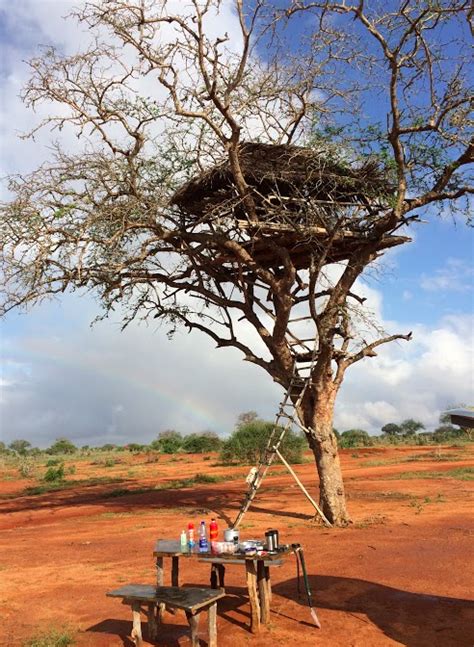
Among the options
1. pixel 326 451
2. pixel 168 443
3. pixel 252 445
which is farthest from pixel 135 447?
pixel 326 451

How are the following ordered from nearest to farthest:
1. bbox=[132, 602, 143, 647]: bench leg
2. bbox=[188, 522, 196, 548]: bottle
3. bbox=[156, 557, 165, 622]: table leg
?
bbox=[132, 602, 143, 647]: bench leg → bbox=[156, 557, 165, 622]: table leg → bbox=[188, 522, 196, 548]: bottle

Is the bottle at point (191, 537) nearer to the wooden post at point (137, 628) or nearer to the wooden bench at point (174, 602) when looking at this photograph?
the wooden bench at point (174, 602)

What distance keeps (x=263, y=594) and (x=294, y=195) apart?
8.36 m

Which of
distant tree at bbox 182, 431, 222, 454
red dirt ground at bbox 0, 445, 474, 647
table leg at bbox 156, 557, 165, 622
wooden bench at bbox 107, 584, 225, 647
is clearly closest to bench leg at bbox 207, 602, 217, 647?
wooden bench at bbox 107, 584, 225, 647

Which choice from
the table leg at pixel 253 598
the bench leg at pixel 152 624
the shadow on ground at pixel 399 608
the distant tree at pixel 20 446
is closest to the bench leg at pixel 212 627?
the table leg at pixel 253 598

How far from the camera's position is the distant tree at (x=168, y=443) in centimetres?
4933

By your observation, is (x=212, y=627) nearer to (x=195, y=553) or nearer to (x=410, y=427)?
(x=195, y=553)

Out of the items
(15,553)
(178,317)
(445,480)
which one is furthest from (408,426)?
(15,553)

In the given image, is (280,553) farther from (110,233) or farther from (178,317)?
(178,317)

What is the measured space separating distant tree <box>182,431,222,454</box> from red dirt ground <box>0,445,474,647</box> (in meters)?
27.5

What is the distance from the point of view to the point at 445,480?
65.4 feet

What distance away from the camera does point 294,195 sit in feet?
41.9

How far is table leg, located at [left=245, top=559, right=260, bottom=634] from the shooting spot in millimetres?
6219

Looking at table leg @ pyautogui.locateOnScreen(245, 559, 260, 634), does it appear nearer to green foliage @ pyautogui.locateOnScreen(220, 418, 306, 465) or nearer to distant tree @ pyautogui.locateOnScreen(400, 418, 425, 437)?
green foliage @ pyautogui.locateOnScreen(220, 418, 306, 465)
